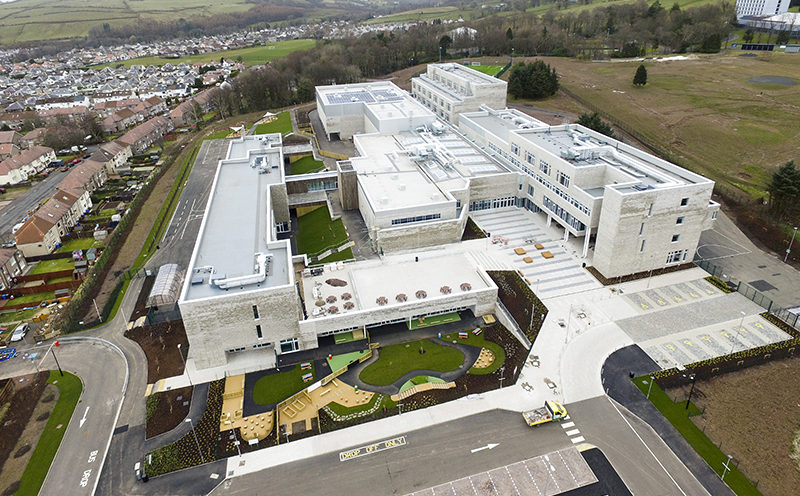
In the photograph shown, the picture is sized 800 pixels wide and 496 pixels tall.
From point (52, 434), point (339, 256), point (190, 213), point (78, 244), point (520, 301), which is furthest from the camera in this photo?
point (190, 213)

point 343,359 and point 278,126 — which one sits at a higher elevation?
point 278,126

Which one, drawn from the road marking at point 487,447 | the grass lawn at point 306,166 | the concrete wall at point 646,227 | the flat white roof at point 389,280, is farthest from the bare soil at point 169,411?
the grass lawn at point 306,166

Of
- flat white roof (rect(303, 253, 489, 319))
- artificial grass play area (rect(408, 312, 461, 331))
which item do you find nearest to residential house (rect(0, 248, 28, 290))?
flat white roof (rect(303, 253, 489, 319))

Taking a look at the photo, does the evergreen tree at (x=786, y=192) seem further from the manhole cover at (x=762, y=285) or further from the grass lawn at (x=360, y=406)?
the grass lawn at (x=360, y=406)

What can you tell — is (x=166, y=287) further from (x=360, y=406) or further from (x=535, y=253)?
(x=535, y=253)

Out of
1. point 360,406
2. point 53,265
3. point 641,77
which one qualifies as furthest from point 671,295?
point 641,77

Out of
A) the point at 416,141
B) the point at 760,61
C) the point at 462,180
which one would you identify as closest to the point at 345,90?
the point at 416,141

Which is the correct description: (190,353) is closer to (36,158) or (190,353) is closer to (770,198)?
(770,198)
